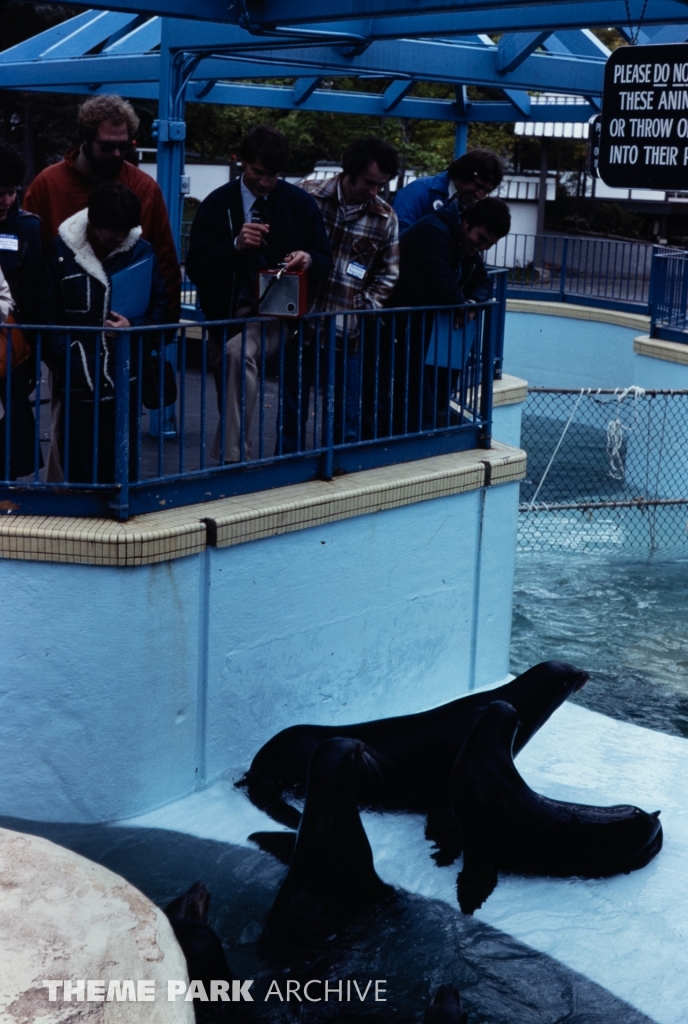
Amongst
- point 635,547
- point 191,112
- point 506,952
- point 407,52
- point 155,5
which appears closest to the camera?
point 506,952

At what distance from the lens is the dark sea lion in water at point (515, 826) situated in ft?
17.1

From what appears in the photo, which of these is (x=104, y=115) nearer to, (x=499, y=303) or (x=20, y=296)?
(x=20, y=296)

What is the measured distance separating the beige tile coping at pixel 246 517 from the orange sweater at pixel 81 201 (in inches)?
42.5

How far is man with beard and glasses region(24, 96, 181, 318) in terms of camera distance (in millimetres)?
5508

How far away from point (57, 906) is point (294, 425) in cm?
379

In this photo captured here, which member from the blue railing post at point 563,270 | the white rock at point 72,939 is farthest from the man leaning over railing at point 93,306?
the blue railing post at point 563,270

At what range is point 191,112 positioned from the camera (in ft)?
84.7

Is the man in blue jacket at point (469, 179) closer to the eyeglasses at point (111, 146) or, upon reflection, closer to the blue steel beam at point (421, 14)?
the blue steel beam at point (421, 14)

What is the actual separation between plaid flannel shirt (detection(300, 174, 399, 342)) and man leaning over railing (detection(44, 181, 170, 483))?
1.21m

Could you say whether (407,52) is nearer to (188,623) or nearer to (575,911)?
(188,623)

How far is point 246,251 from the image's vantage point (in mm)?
5625

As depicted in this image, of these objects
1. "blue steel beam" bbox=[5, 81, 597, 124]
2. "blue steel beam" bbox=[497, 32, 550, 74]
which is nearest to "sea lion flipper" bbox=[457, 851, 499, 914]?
"blue steel beam" bbox=[497, 32, 550, 74]

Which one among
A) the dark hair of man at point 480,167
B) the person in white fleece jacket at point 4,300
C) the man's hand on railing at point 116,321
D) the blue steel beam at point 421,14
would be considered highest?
the blue steel beam at point 421,14

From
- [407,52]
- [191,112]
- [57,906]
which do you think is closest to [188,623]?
[57,906]
